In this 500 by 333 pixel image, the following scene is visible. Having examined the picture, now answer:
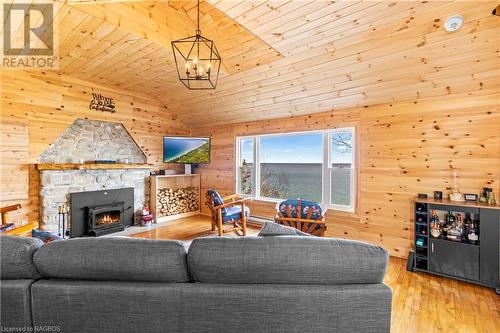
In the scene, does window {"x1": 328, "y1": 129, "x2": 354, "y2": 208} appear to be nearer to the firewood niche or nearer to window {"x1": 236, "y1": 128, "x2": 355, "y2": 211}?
window {"x1": 236, "y1": 128, "x2": 355, "y2": 211}

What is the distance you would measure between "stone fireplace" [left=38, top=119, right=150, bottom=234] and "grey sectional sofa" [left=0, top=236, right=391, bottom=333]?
130 inches

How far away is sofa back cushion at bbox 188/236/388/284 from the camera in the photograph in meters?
1.18

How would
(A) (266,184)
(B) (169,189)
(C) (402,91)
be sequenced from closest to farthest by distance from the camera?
(C) (402,91)
(A) (266,184)
(B) (169,189)

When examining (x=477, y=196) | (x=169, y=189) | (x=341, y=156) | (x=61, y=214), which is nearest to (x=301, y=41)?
(x=341, y=156)

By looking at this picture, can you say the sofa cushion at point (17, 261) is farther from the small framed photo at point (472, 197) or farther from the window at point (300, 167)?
the small framed photo at point (472, 197)

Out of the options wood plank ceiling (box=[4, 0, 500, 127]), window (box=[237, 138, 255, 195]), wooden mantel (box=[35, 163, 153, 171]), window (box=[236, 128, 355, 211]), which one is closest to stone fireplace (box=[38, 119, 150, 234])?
wooden mantel (box=[35, 163, 153, 171])

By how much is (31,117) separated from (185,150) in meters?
2.62

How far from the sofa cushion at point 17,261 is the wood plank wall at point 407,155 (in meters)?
3.85

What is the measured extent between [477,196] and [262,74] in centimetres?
326

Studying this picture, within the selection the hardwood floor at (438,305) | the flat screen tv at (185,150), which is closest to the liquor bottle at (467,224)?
the hardwood floor at (438,305)

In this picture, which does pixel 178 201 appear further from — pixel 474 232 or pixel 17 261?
pixel 474 232

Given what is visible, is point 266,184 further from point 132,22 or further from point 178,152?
point 132,22

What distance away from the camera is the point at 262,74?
3.70m

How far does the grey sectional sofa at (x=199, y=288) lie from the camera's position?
3.78 ft
